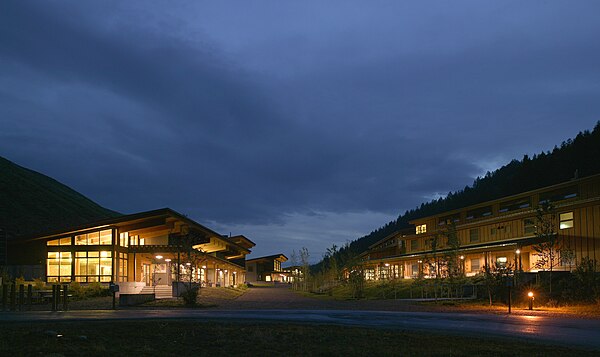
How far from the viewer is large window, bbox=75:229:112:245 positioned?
4444cm

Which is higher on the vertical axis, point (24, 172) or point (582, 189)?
point (24, 172)

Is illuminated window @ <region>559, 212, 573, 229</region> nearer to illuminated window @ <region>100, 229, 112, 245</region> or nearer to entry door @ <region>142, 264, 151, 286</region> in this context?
entry door @ <region>142, 264, 151, 286</region>

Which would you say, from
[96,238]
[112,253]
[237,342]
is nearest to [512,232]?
[112,253]

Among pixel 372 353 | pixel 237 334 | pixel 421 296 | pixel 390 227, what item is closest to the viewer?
pixel 372 353

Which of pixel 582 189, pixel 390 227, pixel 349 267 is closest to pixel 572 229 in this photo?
pixel 582 189

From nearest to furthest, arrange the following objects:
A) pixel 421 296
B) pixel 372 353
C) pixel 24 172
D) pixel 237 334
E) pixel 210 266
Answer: pixel 372 353 < pixel 237 334 < pixel 421 296 < pixel 210 266 < pixel 24 172

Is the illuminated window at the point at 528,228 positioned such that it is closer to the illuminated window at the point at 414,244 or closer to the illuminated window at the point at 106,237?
the illuminated window at the point at 414,244

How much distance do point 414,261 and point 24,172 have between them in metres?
97.1

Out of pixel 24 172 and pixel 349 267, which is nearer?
pixel 349 267

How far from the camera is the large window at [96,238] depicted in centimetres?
4444

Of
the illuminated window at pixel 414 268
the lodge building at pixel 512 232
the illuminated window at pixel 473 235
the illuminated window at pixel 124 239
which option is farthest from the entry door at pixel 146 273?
the illuminated window at pixel 473 235

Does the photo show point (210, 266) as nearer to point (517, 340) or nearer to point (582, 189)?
point (582, 189)

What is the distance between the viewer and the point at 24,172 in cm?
12588

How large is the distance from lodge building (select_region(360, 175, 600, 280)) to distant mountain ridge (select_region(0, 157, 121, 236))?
52908 mm
